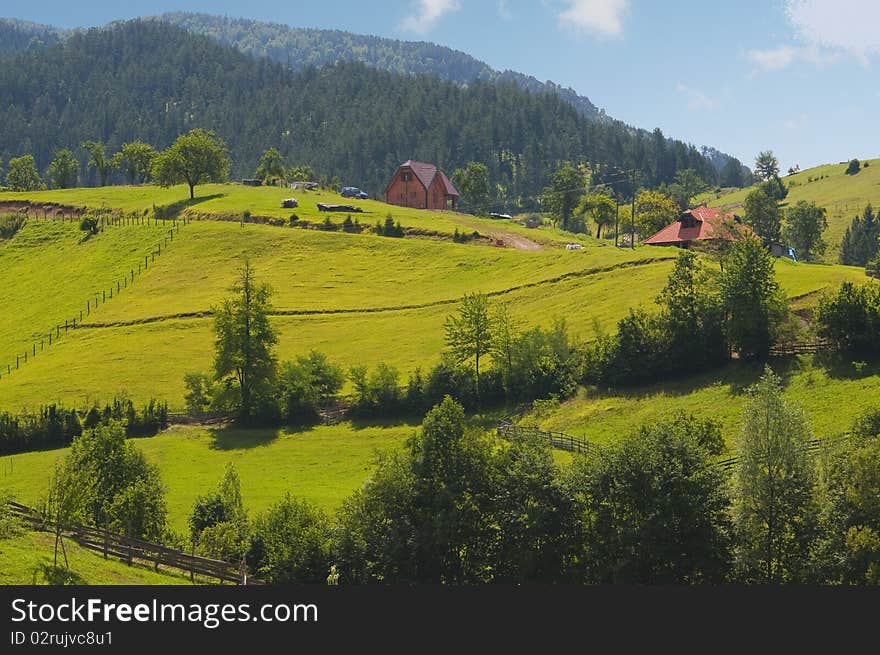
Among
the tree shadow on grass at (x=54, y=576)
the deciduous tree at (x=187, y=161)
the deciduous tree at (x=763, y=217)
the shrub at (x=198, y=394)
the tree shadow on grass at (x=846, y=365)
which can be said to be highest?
the deciduous tree at (x=187, y=161)

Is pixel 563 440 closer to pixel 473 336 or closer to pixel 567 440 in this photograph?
pixel 567 440

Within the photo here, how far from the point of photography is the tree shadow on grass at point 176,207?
16877cm

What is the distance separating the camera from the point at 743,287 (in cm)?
8169

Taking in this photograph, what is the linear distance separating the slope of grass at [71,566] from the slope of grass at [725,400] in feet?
123

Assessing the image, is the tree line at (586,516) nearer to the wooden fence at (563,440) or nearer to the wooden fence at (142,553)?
the wooden fence at (142,553)

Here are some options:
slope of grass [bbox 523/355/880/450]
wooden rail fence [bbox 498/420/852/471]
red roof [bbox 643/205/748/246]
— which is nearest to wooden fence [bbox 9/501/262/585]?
wooden rail fence [bbox 498/420/852/471]

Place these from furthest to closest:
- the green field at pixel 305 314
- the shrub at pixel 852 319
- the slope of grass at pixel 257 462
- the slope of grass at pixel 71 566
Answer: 1. the shrub at pixel 852 319
2. the green field at pixel 305 314
3. the slope of grass at pixel 257 462
4. the slope of grass at pixel 71 566

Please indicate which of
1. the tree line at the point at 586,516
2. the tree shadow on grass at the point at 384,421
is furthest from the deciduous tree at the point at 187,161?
the tree line at the point at 586,516

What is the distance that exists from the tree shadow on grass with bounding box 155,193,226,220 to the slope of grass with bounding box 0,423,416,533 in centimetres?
8820

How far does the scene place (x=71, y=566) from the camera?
1577 inches

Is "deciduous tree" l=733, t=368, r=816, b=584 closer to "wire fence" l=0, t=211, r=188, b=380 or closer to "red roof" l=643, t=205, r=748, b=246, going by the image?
"wire fence" l=0, t=211, r=188, b=380

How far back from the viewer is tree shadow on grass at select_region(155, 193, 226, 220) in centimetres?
16877

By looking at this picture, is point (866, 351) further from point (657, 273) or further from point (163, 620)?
point (163, 620)

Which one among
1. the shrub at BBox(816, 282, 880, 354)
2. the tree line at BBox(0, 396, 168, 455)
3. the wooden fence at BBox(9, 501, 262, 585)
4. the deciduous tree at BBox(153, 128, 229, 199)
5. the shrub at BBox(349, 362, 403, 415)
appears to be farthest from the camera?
the deciduous tree at BBox(153, 128, 229, 199)
